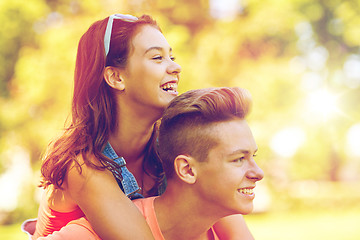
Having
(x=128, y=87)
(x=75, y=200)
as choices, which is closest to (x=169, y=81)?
(x=128, y=87)

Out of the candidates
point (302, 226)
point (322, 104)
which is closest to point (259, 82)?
point (322, 104)

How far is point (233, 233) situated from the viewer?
2.73m

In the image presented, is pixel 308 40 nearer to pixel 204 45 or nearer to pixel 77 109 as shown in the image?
pixel 204 45

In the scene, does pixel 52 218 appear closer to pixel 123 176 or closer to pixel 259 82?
pixel 123 176

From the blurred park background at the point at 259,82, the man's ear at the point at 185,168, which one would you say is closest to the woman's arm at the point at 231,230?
the man's ear at the point at 185,168

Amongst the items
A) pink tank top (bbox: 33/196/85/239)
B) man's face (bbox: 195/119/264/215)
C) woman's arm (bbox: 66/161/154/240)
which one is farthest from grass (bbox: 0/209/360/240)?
man's face (bbox: 195/119/264/215)

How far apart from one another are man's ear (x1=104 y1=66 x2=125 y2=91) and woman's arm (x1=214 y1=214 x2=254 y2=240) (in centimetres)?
95

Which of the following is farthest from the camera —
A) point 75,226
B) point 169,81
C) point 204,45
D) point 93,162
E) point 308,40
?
point 308,40

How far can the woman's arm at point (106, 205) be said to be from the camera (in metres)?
2.39

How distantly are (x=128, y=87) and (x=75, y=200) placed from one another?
2.25 ft

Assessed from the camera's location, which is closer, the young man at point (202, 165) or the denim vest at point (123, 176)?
the young man at point (202, 165)

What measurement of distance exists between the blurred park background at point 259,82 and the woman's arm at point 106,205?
8.81 metres

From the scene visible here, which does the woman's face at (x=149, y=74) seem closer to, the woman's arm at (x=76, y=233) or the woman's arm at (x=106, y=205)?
the woman's arm at (x=106, y=205)

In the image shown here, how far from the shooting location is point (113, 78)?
2797 millimetres
